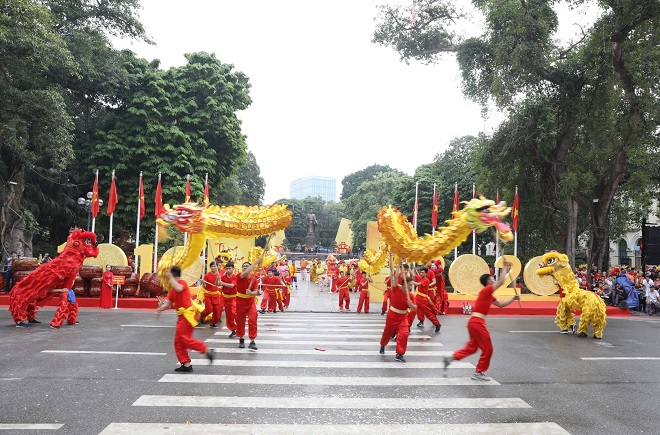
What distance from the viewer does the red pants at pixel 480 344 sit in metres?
7.22

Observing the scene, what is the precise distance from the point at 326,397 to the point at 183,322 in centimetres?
252

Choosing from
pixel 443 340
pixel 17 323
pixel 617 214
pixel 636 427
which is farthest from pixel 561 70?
pixel 17 323

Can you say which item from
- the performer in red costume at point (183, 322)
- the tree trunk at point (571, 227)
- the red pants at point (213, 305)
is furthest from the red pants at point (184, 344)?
the tree trunk at point (571, 227)

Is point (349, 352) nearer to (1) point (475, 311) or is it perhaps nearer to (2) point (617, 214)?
(1) point (475, 311)

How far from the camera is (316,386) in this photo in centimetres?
673

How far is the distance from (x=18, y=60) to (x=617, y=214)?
27413 mm

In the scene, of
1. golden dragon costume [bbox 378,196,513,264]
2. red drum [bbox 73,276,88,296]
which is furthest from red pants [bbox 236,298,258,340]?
red drum [bbox 73,276,88,296]

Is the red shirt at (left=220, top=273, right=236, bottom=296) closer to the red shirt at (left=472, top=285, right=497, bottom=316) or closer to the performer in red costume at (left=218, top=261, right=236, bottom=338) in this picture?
the performer in red costume at (left=218, top=261, right=236, bottom=338)

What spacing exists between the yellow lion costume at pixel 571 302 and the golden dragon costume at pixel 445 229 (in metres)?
3.82

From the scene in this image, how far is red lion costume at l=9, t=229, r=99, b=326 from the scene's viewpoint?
1116 cm

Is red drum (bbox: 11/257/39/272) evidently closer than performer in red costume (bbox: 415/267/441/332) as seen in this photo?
No

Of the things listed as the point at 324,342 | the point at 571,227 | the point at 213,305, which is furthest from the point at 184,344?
the point at 571,227

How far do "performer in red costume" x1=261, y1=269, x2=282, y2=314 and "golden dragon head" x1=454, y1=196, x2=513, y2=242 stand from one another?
8104mm

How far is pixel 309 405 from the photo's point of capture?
19.3ft
